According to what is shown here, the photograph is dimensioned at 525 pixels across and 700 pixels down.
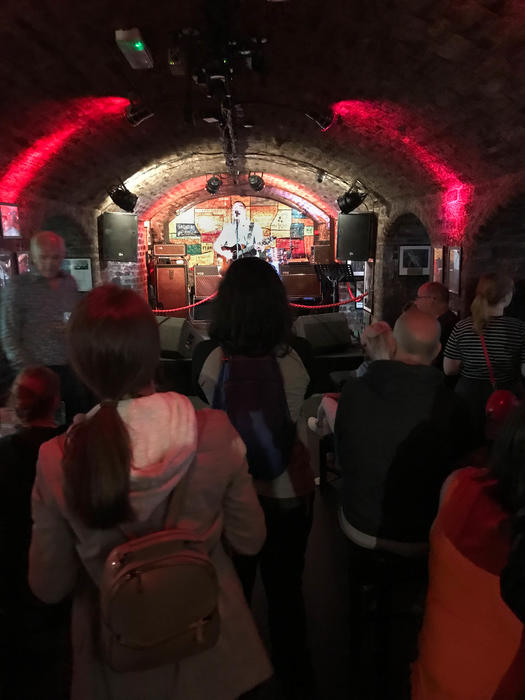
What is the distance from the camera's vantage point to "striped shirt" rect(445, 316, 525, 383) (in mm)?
2826

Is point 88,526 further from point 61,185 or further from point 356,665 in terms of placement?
point 61,185

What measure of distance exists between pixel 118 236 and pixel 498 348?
7075mm

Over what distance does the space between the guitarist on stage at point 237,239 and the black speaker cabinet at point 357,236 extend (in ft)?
14.1

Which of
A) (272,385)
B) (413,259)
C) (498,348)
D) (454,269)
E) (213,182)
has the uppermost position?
(213,182)

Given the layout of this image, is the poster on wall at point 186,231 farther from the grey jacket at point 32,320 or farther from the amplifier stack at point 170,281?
the grey jacket at point 32,320

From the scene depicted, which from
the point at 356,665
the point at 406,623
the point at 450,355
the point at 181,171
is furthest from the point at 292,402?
the point at 181,171

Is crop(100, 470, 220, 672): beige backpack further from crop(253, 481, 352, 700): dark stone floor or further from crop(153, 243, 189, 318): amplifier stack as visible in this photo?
crop(153, 243, 189, 318): amplifier stack

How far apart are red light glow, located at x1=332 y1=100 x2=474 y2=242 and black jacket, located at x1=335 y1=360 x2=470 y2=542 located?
3.75 m

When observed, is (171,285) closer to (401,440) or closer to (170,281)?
(170,281)

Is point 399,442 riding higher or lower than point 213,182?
lower

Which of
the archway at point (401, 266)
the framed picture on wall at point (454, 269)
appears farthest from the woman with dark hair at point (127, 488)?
the archway at point (401, 266)

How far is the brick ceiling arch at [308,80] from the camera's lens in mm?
3012

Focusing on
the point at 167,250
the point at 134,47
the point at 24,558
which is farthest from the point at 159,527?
the point at 167,250

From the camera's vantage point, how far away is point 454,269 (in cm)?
576
